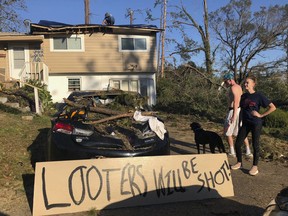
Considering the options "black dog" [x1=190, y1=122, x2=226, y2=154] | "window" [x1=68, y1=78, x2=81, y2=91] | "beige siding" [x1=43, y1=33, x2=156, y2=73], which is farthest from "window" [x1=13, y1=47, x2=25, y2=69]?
"black dog" [x1=190, y1=122, x2=226, y2=154]

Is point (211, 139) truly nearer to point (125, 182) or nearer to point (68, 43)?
point (125, 182)

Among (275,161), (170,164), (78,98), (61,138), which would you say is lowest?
(275,161)

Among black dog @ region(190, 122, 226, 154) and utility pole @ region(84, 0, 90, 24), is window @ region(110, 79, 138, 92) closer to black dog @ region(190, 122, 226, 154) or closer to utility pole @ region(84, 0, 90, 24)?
utility pole @ region(84, 0, 90, 24)

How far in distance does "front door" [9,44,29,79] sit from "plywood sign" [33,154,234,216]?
17806mm

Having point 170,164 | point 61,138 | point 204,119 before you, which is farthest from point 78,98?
point 204,119

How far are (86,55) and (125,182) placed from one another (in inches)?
682

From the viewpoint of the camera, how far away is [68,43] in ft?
66.5

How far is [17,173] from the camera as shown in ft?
17.6

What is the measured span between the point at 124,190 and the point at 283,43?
25.6m

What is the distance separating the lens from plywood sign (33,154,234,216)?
3.81m

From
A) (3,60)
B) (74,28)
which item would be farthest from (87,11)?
(3,60)

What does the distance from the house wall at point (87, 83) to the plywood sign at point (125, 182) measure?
54.1 ft

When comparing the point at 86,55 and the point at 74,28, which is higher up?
the point at 74,28

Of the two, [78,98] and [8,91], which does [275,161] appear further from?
[8,91]
